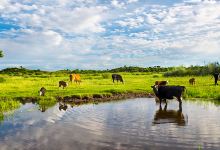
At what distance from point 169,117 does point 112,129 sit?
197 inches

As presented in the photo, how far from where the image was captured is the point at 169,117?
1900 cm

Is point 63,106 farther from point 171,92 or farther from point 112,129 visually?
point 112,129

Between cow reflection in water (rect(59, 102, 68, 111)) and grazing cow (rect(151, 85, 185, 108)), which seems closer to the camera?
cow reflection in water (rect(59, 102, 68, 111))

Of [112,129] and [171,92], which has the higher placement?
[171,92]

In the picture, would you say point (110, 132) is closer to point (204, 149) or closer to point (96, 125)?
point (96, 125)

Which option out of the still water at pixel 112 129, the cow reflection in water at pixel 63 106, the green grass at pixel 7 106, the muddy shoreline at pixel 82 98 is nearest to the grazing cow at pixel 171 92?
the still water at pixel 112 129

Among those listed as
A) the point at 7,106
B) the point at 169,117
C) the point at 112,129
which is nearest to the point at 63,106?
the point at 7,106

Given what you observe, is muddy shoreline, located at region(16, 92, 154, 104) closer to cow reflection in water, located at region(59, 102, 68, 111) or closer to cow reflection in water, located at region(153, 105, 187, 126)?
cow reflection in water, located at region(59, 102, 68, 111)

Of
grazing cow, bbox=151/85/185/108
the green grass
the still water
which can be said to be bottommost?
the still water

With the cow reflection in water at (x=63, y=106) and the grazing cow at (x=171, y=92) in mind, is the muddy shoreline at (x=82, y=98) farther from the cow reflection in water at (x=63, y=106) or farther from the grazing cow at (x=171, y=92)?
the grazing cow at (x=171, y=92)

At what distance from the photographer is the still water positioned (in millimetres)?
12766

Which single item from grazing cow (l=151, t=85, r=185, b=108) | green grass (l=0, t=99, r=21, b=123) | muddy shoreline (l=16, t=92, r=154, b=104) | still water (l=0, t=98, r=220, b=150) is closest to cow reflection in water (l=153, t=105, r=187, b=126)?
still water (l=0, t=98, r=220, b=150)

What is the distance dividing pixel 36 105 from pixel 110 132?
1164 centimetres

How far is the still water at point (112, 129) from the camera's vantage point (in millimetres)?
12766
